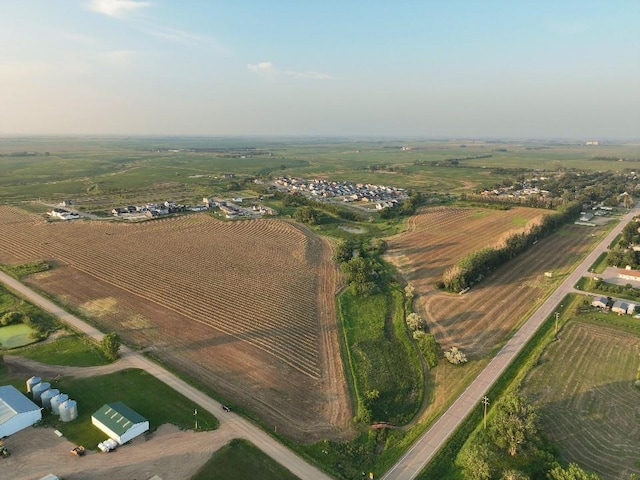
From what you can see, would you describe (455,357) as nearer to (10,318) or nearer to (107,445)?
(107,445)

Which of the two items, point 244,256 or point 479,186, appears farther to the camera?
point 479,186

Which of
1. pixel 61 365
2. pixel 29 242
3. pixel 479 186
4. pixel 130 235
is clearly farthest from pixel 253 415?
pixel 479 186

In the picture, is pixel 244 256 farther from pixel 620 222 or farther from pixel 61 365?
pixel 620 222

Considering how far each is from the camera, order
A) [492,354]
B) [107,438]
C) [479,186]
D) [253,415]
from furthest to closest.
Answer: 1. [479,186]
2. [492,354]
3. [253,415]
4. [107,438]

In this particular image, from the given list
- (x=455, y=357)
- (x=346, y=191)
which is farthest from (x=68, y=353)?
(x=346, y=191)

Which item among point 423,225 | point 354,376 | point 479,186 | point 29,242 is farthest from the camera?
point 479,186

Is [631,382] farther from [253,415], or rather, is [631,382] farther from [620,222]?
[620,222]
